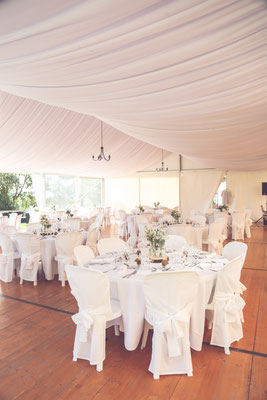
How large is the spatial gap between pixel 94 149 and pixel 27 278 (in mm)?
6581

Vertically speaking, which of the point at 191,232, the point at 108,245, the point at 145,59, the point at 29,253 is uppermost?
the point at 145,59

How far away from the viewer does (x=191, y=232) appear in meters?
6.18

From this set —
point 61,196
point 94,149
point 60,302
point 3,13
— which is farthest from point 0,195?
point 3,13

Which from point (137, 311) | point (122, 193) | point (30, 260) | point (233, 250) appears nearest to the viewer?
point (137, 311)

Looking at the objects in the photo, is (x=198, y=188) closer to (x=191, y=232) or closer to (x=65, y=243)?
(x=191, y=232)

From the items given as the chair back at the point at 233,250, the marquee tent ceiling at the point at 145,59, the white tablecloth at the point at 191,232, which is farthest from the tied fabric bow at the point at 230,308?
the white tablecloth at the point at 191,232

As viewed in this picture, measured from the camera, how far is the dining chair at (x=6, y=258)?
4.95 m

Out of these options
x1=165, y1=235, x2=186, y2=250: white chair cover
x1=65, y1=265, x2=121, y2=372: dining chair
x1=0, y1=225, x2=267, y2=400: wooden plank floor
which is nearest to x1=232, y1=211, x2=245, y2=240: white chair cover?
x1=165, y1=235, x2=186, y2=250: white chair cover

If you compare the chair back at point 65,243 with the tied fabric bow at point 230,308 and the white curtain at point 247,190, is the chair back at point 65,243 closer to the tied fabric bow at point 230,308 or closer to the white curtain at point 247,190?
the tied fabric bow at point 230,308

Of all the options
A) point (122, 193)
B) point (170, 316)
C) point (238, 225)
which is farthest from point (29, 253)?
point (122, 193)

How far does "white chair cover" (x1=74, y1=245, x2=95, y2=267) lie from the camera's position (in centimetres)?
331

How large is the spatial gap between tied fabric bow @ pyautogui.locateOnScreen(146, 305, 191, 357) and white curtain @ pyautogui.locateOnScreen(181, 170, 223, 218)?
1112 centimetres

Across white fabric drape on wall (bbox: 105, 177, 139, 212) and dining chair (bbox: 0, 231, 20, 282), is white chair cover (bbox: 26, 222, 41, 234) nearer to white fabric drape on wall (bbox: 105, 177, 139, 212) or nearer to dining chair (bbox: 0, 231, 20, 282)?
dining chair (bbox: 0, 231, 20, 282)

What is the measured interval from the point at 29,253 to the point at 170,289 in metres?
3.23
